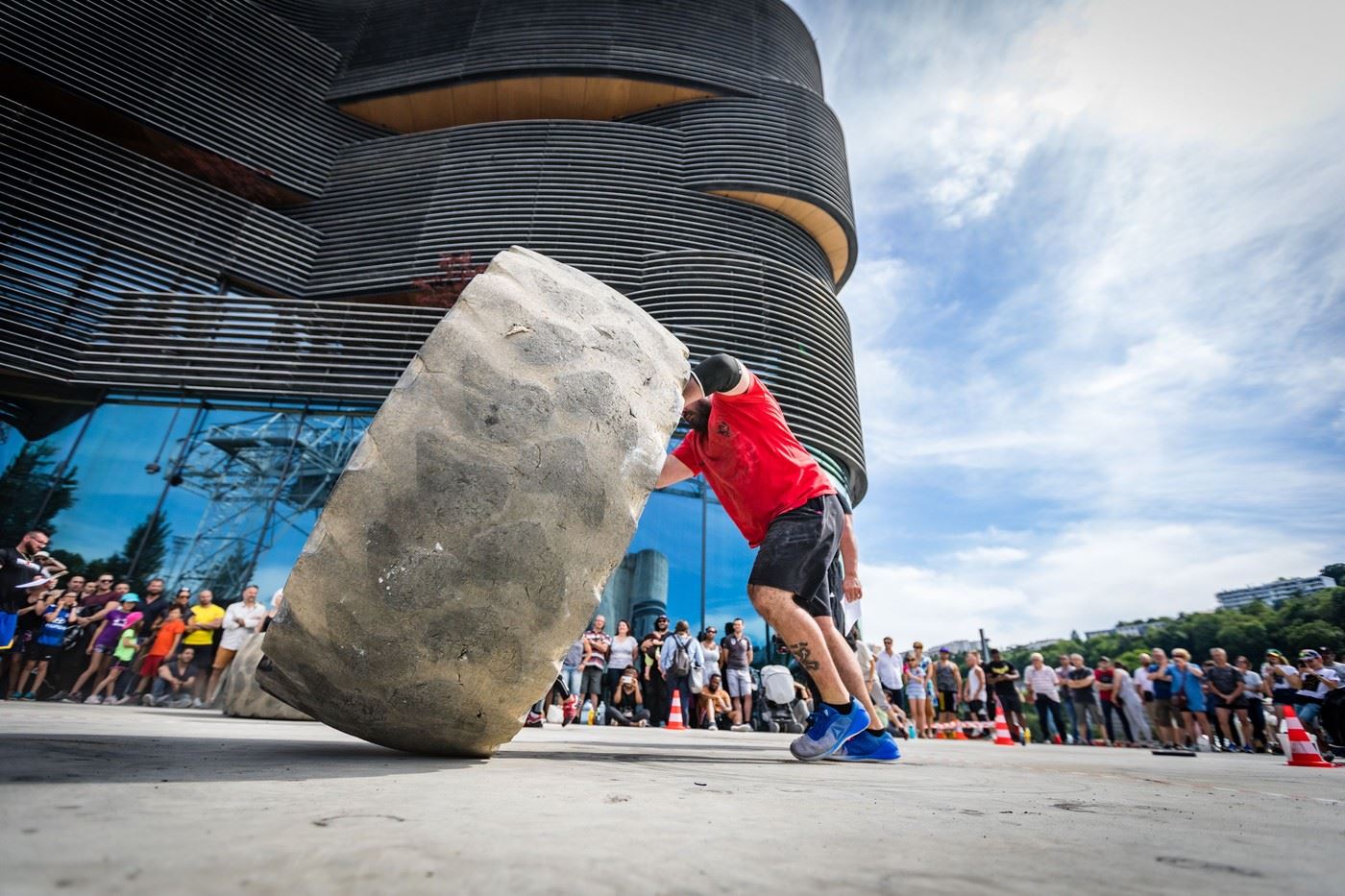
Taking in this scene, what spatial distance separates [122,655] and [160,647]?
18.9 inches

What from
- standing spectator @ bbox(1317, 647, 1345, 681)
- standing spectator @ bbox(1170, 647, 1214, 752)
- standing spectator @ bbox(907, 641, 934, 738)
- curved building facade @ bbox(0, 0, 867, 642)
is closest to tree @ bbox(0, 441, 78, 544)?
curved building facade @ bbox(0, 0, 867, 642)

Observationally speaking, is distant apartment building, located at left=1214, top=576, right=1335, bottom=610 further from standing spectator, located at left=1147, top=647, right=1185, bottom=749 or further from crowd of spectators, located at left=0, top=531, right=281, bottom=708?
crowd of spectators, located at left=0, top=531, right=281, bottom=708

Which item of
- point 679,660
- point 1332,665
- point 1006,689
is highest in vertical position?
point 1332,665

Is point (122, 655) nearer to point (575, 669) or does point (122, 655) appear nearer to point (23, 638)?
point (23, 638)

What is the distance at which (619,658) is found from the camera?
8.58 meters

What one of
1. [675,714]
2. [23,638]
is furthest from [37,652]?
[675,714]

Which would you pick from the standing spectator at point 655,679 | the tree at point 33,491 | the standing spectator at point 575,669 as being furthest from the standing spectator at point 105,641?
the standing spectator at point 655,679

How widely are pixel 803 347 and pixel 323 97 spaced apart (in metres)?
14.4

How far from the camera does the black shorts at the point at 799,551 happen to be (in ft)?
8.83

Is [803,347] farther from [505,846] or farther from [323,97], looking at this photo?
[323,97]

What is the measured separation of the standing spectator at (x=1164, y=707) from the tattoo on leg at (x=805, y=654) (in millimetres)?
9483

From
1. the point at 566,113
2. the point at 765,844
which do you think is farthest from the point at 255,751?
the point at 566,113

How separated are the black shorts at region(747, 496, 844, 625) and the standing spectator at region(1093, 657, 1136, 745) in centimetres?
1002

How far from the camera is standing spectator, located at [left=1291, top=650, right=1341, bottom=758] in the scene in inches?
299
